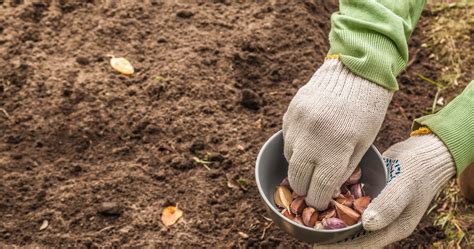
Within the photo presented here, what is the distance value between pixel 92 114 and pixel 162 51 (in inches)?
16.5

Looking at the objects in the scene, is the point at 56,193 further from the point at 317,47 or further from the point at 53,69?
the point at 317,47

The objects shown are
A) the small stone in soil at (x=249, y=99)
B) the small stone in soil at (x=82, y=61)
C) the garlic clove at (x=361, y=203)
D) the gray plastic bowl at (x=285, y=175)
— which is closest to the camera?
the gray plastic bowl at (x=285, y=175)

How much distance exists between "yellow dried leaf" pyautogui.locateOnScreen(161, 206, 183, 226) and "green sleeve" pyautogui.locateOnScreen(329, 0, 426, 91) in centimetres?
71

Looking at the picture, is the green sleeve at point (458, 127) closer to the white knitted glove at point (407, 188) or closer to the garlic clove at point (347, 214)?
the white knitted glove at point (407, 188)

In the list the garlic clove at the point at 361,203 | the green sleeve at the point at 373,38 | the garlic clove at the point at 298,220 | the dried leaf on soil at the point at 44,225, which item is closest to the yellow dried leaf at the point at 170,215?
the dried leaf on soil at the point at 44,225

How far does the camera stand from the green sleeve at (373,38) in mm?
1568

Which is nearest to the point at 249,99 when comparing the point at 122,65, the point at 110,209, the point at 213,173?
the point at 213,173

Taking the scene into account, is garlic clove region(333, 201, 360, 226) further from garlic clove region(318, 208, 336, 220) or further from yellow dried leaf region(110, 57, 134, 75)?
yellow dried leaf region(110, 57, 134, 75)

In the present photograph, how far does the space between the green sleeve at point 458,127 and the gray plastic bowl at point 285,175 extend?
172mm

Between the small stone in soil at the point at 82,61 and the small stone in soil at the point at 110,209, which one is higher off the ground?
the small stone in soil at the point at 82,61

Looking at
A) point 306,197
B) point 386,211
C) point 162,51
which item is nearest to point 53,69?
point 162,51

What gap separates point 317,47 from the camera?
252 cm

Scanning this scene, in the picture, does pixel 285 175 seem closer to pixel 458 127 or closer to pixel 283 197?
pixel 283 197

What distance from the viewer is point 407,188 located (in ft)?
5.10
